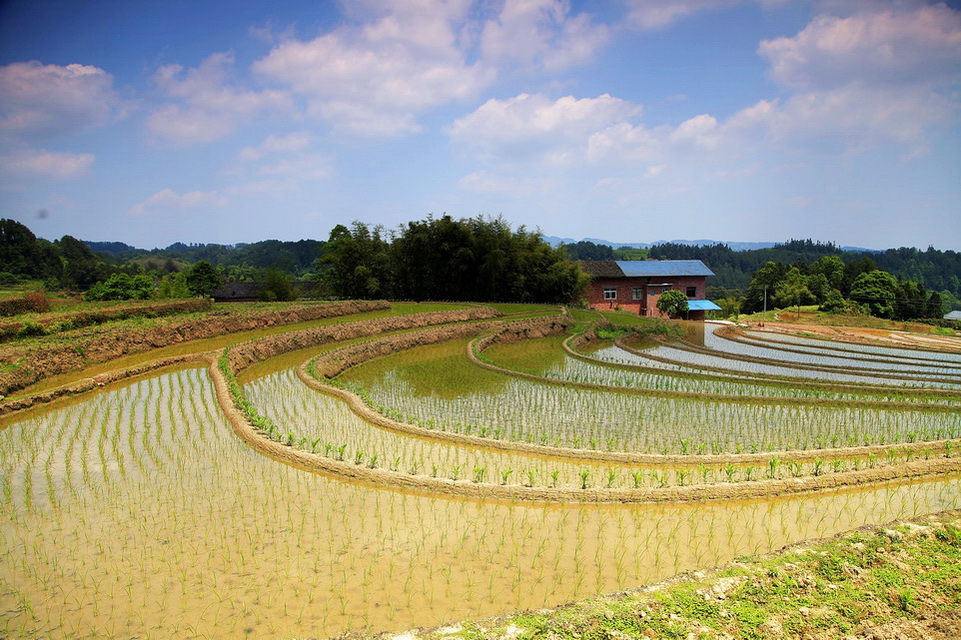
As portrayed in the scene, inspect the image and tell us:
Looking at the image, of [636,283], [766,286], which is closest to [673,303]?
[636,283]

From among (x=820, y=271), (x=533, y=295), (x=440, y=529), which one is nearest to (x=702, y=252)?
(x=820, y=271)

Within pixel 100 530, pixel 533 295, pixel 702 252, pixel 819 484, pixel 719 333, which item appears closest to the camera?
pixel 100 530

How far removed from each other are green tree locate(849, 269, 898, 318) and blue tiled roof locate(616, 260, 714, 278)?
12.2 m

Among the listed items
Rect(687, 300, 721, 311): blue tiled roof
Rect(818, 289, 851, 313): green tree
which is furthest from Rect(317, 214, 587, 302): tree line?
Rect(818, 289, 851, 313): green tree

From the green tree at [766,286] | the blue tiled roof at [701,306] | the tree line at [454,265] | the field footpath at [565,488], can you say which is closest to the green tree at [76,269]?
the tree line at [454,265]

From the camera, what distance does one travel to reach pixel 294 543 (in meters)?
4.98

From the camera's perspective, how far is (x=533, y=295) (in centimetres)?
2812

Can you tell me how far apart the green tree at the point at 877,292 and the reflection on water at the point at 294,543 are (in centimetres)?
3604

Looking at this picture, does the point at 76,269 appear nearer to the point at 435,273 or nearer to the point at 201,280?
the point at 201,280

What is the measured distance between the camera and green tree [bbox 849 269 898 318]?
35844 mm

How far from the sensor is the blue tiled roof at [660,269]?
3256cm

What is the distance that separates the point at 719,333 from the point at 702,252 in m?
98.9

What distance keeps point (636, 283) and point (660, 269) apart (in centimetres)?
181

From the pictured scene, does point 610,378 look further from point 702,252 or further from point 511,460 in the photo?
point 702,252
